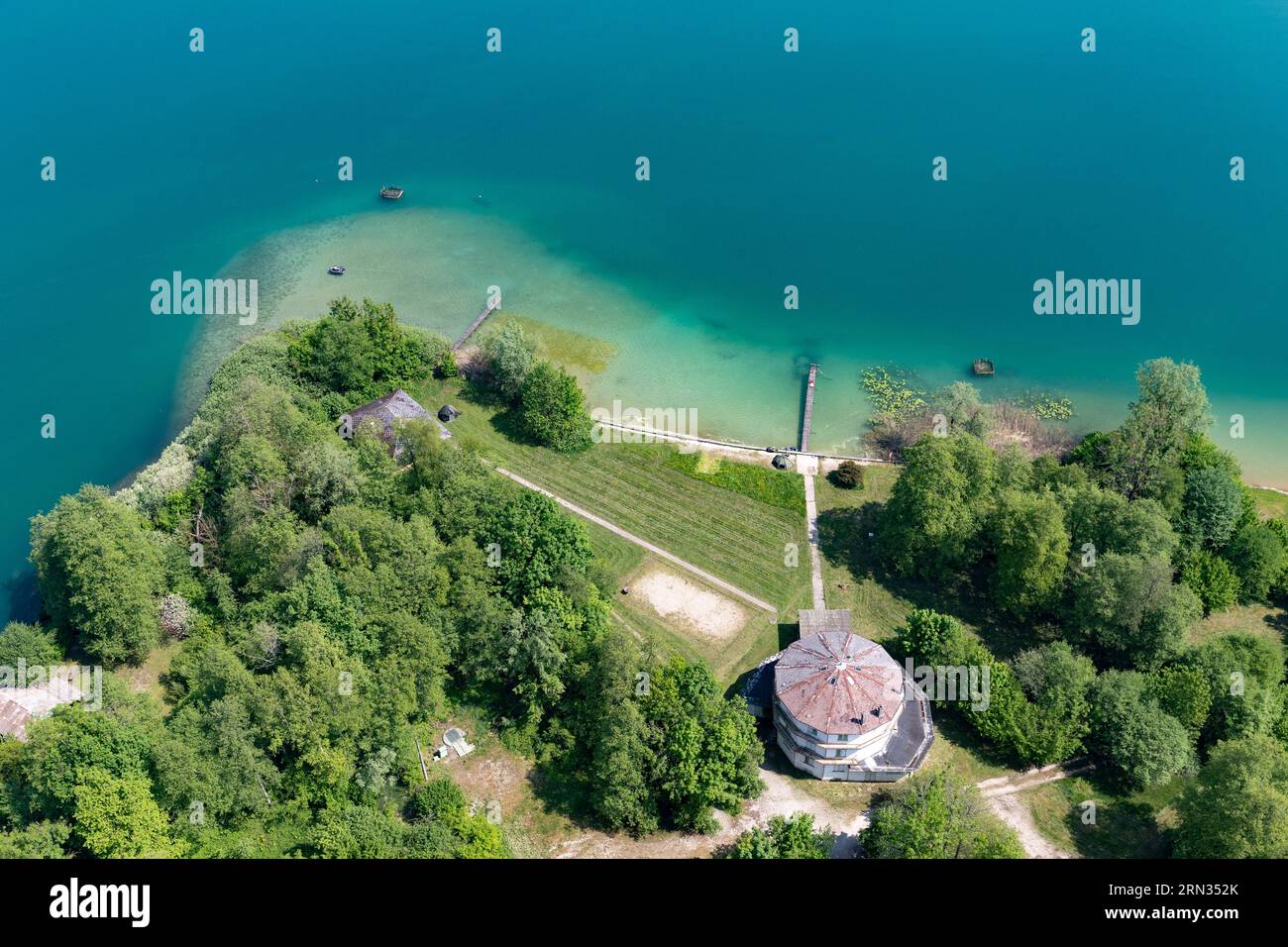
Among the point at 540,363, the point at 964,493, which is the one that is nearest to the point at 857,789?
the point at 964,493

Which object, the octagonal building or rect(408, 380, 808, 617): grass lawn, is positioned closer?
the octagonal building

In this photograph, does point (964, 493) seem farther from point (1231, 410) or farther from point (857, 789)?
point (1231, 410)

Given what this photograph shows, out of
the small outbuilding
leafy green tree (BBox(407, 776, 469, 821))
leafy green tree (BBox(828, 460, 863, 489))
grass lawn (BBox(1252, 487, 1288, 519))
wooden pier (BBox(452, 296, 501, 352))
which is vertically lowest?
leafy green tree (BBox(407, 776, 469, 821))

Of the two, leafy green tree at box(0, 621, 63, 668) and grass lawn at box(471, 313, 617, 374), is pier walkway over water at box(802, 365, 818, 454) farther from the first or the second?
leafy green tree at box(0, 621, 63, 668)

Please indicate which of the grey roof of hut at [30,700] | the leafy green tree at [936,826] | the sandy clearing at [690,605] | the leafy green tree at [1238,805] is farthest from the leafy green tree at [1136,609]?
the grey roof of hut at [30,700]

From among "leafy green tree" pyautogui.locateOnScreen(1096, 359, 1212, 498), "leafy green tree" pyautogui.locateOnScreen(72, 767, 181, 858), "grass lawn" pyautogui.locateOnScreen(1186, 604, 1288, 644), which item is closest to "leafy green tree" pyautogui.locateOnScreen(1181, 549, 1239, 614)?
"grass lawn" pyautogui.locateOnScreen(1186, 604, 1288, 644)

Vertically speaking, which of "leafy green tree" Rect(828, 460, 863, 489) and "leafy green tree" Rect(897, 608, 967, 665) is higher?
"leafy green tree" Rect(828, 460, 863, 489)

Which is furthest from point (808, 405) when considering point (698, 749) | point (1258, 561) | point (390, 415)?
point (698, 749)

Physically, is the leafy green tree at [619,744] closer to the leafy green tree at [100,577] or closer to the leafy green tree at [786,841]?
the leafy green tree at [786,841]
